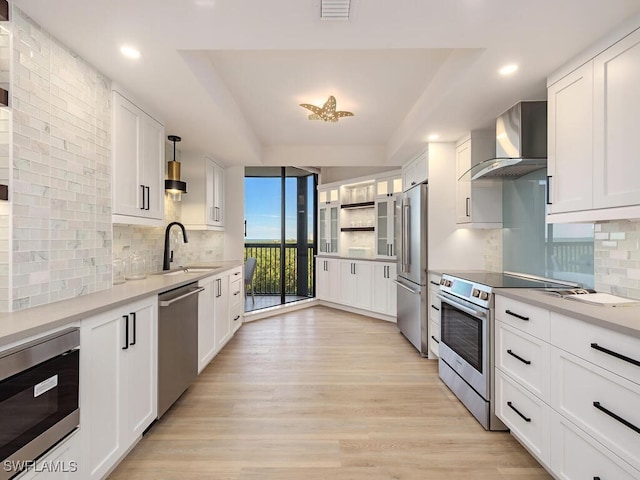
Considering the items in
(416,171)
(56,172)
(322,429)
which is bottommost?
(322,429)

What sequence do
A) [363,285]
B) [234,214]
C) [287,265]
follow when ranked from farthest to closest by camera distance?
[287,265] < [363,285] < [234,214]

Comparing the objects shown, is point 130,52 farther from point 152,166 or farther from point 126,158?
point 152,166

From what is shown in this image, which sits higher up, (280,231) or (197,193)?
(197,193)

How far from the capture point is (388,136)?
453 centimetres

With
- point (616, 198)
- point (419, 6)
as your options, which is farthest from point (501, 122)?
point (419, 6)

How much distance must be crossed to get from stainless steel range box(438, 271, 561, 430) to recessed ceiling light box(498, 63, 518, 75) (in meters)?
1.36

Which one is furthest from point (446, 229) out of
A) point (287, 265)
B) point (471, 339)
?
point (287, 265)

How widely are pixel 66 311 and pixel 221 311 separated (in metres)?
2.26

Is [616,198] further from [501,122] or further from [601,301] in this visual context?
[501,122]

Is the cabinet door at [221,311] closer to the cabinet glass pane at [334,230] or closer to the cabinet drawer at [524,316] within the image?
the cabinet drawer at [524,316]

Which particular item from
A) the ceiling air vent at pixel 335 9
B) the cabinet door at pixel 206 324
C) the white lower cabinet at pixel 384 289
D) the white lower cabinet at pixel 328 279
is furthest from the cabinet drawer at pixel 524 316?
the white lower cabinet at pixel 328 279

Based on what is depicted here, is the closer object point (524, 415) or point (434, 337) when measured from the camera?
point (524, 415)

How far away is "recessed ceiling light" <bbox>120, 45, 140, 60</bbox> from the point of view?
1.93 meters

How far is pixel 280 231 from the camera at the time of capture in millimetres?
6457
